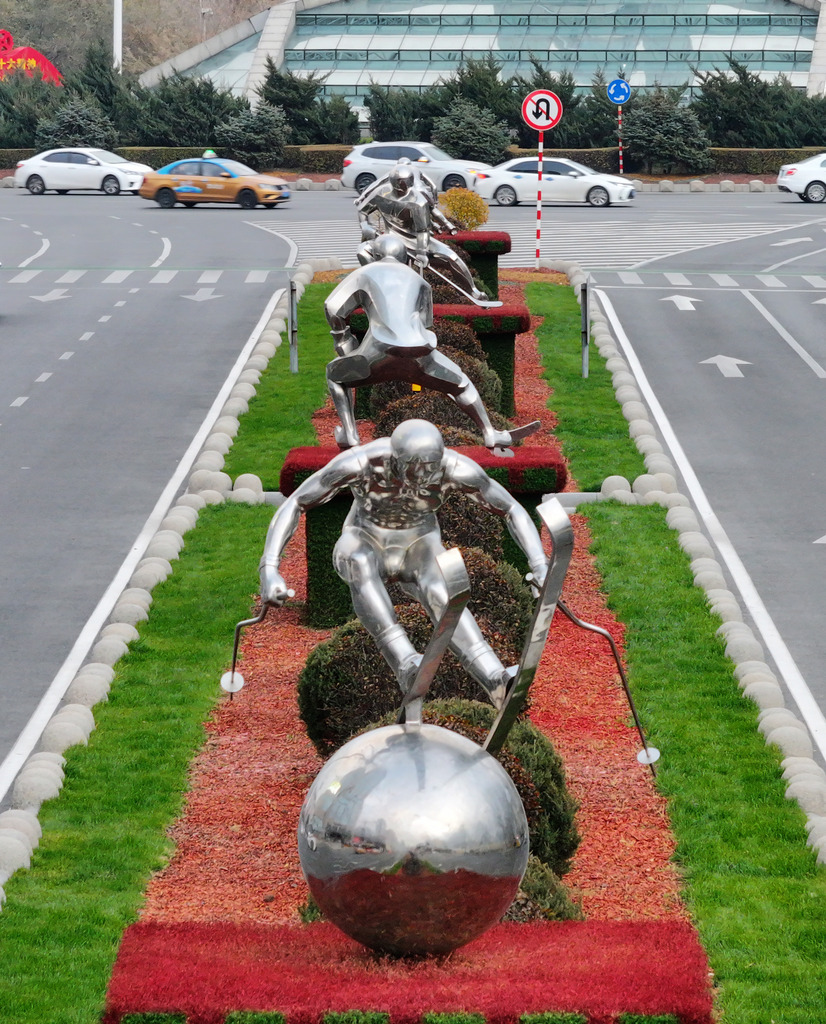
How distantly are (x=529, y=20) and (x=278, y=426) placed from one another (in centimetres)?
4758

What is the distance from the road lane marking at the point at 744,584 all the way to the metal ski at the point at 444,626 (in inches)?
209

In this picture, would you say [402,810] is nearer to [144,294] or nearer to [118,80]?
[144,294]

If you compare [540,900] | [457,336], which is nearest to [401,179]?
[457,336]

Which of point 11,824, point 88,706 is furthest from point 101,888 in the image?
point 88,706

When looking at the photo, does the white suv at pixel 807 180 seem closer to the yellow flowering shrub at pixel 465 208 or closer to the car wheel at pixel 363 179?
the car wheel at pixel 363 179

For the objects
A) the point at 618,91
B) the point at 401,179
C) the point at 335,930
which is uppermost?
the point at 401,179

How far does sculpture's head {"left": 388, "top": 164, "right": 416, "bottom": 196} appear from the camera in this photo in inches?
655

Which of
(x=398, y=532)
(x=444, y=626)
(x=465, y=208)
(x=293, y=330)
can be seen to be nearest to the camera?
(x=444, y=626)

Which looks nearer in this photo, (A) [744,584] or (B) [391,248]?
(B) [391,248]

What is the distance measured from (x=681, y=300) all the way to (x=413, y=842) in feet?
84.1

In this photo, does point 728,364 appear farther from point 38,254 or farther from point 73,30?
point 73,30

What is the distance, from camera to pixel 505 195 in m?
47.6

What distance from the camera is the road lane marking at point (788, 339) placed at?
26.0 meters

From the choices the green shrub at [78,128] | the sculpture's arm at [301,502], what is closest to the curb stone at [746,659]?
the sculpture's arm at [301,502]
